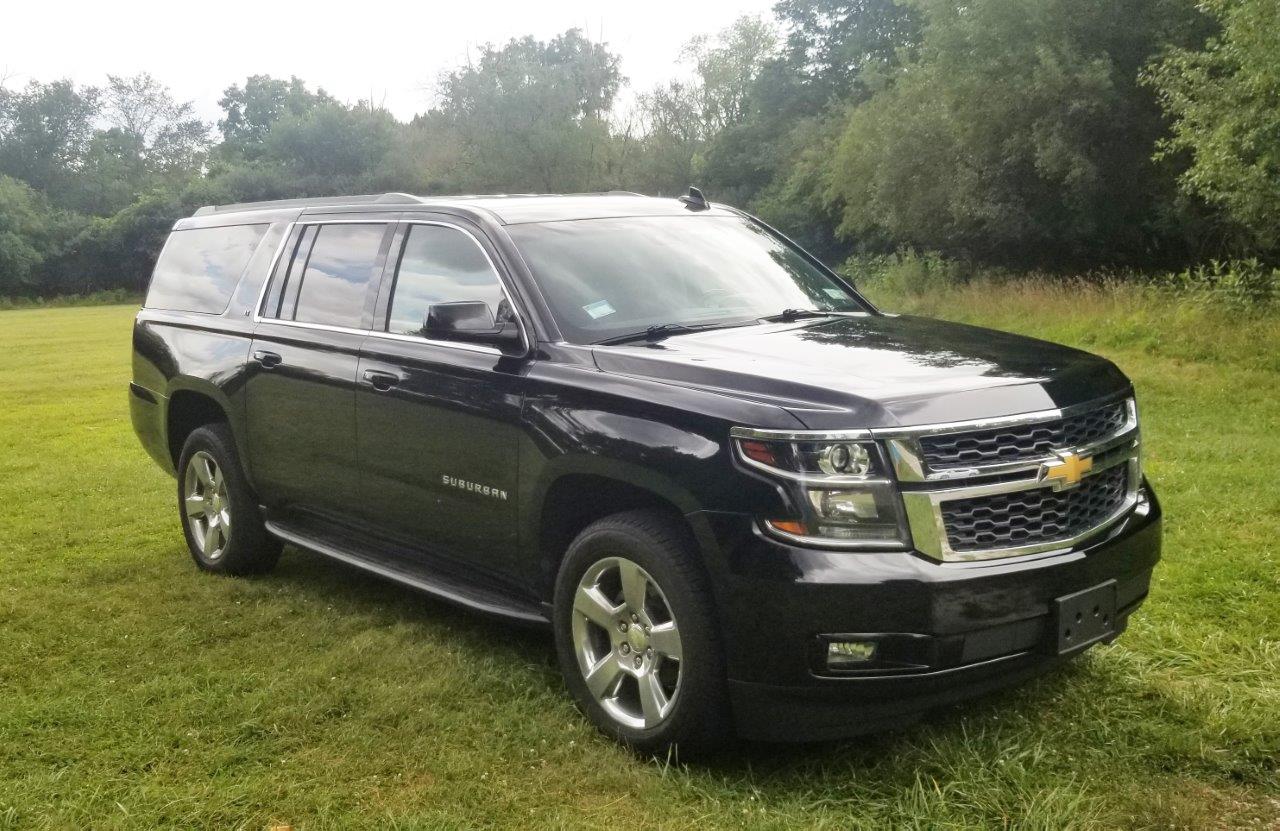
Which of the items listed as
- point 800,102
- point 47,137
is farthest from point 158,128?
point 800,102

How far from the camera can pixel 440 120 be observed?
80250 millimetres

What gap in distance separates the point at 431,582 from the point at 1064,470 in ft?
8.37

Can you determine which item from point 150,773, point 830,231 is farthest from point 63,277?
point 150,773

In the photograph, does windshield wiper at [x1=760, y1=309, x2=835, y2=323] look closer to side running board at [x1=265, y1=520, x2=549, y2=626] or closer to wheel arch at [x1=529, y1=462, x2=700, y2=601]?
wheel arch at [x1=529, y1=462, x2=700, y2=601]

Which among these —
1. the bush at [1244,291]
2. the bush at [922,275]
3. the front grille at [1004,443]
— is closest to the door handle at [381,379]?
the front grille at [1004,443]

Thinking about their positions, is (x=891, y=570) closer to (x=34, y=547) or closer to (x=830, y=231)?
(x=34, y=547)

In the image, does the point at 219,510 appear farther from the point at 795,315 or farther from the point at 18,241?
the point at 18,241

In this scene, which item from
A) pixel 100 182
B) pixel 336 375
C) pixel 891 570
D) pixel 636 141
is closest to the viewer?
pixel 891 570

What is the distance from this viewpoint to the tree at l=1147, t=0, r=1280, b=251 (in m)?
16.6

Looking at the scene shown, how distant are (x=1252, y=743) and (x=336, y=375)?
379 cm

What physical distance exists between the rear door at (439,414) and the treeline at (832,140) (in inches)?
590

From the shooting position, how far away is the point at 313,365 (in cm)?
557

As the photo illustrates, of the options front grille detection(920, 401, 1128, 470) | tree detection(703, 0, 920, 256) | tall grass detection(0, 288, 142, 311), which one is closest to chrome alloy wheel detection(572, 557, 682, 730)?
front grille detection(920, 401, 1128, 470)

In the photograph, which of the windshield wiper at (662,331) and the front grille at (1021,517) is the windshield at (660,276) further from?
the front grille at (1021,517)
